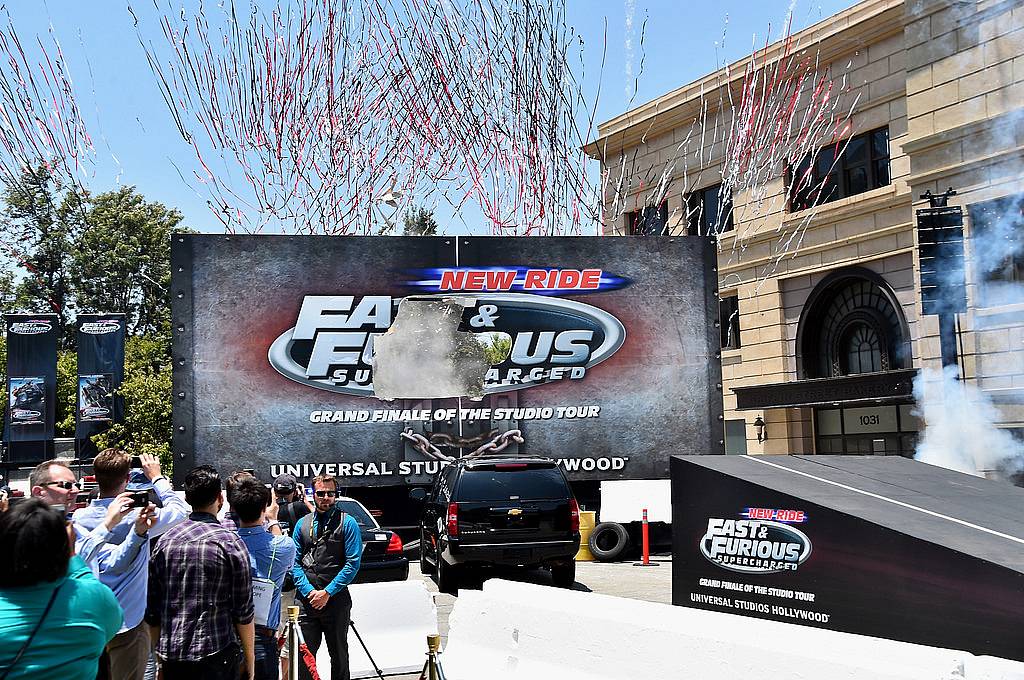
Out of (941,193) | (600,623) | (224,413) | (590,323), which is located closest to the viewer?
(600,623)

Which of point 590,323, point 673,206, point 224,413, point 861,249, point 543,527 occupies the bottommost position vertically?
point 543,527

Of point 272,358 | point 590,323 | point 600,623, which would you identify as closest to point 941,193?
point 590,323

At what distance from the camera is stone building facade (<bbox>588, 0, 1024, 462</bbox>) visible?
1912 cm

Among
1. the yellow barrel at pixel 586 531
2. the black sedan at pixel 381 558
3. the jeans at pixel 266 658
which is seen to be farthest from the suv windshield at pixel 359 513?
the jeans at pixel 266 658

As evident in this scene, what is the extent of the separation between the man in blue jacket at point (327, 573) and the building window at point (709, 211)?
21136 millimetres

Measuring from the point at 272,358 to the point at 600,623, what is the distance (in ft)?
36.7

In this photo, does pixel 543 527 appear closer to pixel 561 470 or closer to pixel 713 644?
pixel 561 470

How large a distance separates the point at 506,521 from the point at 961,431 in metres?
10.9

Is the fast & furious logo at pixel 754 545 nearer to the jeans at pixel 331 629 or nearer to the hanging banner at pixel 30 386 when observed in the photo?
the jeans at pixel 331 629

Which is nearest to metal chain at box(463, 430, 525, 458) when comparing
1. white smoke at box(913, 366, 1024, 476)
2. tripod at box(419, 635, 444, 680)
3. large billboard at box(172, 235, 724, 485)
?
large billboard at box(172, 235, 724, 485)

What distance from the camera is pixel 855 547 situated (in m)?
6.27

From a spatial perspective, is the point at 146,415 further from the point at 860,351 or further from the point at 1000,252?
the point at 1000,252

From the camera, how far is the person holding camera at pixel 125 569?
5.14 m

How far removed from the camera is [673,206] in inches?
1168
